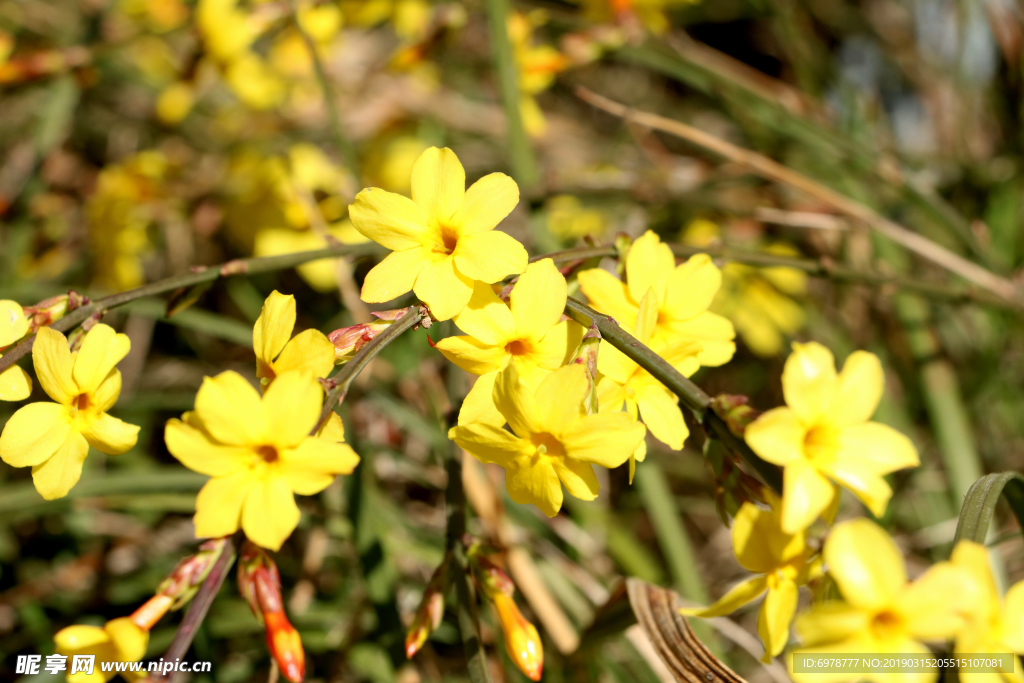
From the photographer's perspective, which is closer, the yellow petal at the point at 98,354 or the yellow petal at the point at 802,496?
the yellow petal at the point at 802,496

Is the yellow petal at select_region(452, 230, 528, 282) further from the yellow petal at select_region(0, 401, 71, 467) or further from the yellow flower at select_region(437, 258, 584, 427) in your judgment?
the yellow petal at select_region(0, 401, 71, 467)

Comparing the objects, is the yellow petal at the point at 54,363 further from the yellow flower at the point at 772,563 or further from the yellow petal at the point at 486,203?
the yellow flower at the point at 772,563

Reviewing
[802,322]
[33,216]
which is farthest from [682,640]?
[33,216]

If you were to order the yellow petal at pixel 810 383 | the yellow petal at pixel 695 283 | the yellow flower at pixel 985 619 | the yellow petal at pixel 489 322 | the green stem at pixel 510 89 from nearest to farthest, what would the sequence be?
the yellow flower at pixel 985 619
the yellow petal at pixel 810 383
the yellow petal at pixel 489 322
the yellow petal at pixel 695 283
the green stem at pixel 510 89

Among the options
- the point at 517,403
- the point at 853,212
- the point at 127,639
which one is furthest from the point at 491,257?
the point at 853,212

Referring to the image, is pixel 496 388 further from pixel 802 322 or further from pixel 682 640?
pixel 802 322

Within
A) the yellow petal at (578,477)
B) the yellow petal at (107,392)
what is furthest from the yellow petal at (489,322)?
the yellow petal at (107,392)
